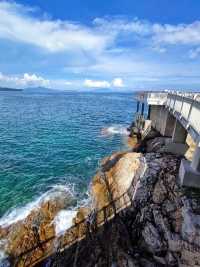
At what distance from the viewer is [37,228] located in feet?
45.4

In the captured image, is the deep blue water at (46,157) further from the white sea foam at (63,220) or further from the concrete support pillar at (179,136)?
the concrete support pillar at (179,136)

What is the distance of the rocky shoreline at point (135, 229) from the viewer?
10906mm

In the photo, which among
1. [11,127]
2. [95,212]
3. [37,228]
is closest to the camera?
[37,228]

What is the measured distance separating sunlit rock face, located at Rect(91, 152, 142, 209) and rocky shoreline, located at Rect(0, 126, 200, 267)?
9cm

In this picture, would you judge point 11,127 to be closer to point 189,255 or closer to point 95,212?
point 95,212

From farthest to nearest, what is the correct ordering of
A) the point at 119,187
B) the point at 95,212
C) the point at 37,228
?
the point at 119,187
the point at 95,212
the point at 37,228

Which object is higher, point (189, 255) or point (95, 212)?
point (189, 255)

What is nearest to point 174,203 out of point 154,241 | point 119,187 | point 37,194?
point 154,241

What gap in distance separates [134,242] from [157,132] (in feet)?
69.1

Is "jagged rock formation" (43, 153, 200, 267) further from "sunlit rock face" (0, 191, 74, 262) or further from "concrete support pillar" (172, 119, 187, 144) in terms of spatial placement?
"concrete support pillar" (172, 119, 187, 144)

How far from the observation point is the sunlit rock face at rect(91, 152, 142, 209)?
53.7 feet

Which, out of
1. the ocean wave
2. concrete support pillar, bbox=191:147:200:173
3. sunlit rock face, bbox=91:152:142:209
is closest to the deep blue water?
the ocean wave

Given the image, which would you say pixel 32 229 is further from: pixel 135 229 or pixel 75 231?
pixel 135 229

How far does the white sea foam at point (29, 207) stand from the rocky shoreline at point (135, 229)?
458mm
